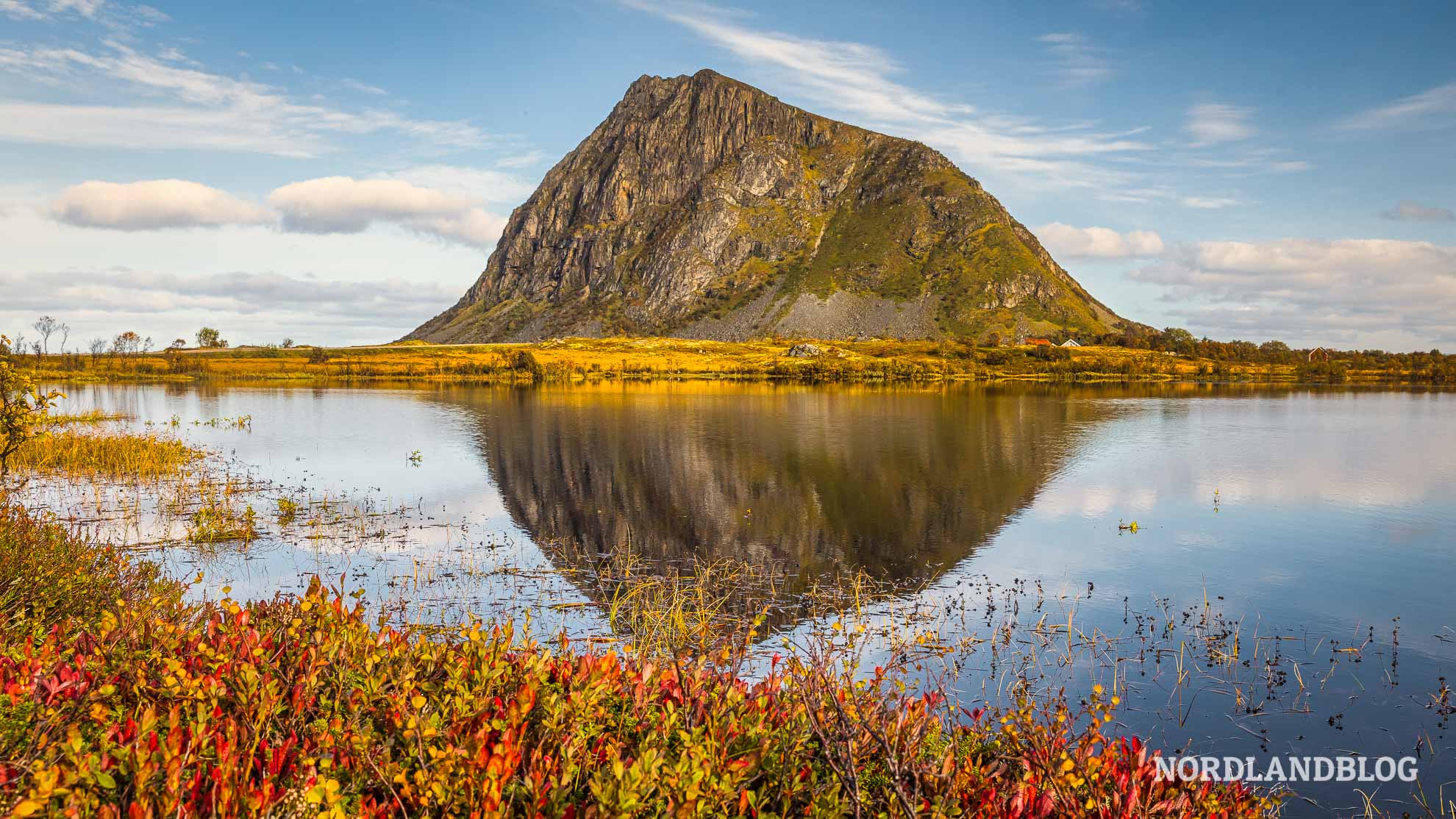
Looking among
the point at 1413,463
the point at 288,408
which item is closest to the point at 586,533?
the point at 1413,463

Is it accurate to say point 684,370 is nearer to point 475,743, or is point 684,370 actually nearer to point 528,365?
point 528,365

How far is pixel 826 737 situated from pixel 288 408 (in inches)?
3222

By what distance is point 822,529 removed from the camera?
2672 centimetres

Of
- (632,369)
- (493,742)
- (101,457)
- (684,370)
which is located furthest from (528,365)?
(493,742)

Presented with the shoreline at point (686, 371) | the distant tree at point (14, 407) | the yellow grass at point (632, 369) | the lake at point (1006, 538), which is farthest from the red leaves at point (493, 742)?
the yellow grass at point (632, 369)

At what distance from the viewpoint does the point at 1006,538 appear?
2606 cm

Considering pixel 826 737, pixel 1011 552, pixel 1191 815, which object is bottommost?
pixel 1011 552

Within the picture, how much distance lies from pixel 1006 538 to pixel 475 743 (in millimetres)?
23420

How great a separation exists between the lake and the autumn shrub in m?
7.88

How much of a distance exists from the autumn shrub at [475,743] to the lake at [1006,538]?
7879 mm

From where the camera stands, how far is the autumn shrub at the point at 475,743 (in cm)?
467

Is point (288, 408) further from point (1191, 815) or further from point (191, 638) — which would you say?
point (1191, 815)

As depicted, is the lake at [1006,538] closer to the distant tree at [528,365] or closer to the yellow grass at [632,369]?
the distant tree at [528,365]

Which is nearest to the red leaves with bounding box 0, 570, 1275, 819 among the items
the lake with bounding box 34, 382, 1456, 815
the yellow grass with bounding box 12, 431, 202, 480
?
the lake with bounding box 34, 382, 1456, 815
